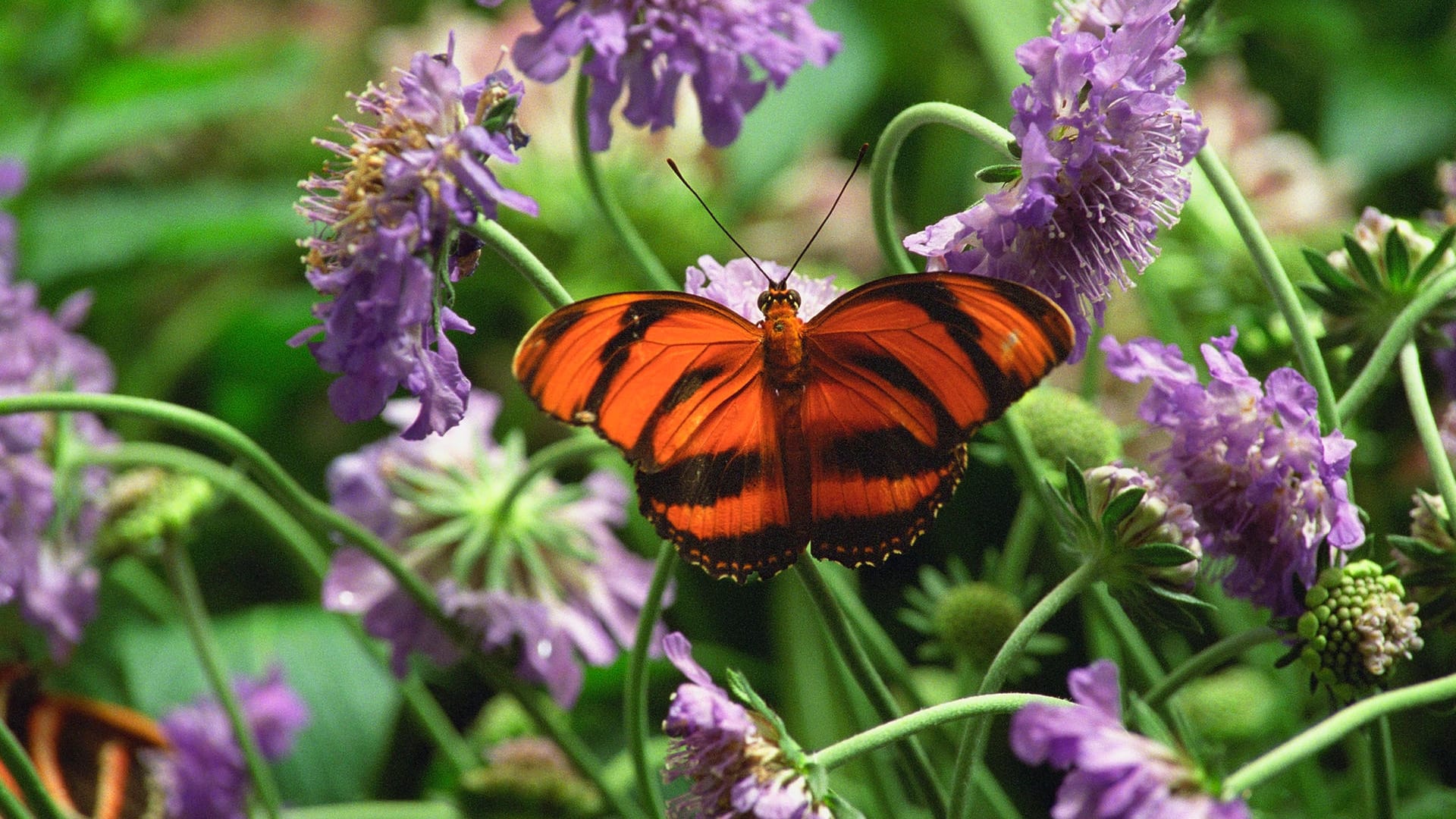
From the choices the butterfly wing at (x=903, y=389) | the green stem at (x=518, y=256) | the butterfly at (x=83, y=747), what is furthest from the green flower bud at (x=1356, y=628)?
the butterfly at (x=83, y=747)

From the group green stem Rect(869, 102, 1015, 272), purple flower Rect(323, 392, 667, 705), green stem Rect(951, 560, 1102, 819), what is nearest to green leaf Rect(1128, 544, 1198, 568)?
green stem Rect(951, 560, 1102, 819)

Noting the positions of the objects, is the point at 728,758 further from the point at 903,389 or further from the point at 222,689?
the point at 222,689

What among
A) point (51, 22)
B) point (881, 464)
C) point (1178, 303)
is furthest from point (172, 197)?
point (881, 464)

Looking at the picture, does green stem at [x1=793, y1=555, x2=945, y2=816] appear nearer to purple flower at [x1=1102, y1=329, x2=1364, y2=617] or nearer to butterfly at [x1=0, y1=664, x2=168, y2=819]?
purple flower at [x1=1102, y1=329, x2=1364, y2=617]

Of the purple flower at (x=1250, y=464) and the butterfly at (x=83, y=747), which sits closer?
the purple flower at (x=1250, y=464)

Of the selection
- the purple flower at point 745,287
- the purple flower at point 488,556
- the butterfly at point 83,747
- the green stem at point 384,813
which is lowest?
the green stem at point 384,813

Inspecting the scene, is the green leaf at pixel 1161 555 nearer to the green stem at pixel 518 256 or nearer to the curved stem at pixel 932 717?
the curved stem at pixel 932 717

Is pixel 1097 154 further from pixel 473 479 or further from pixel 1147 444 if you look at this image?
pixel 1147 444
